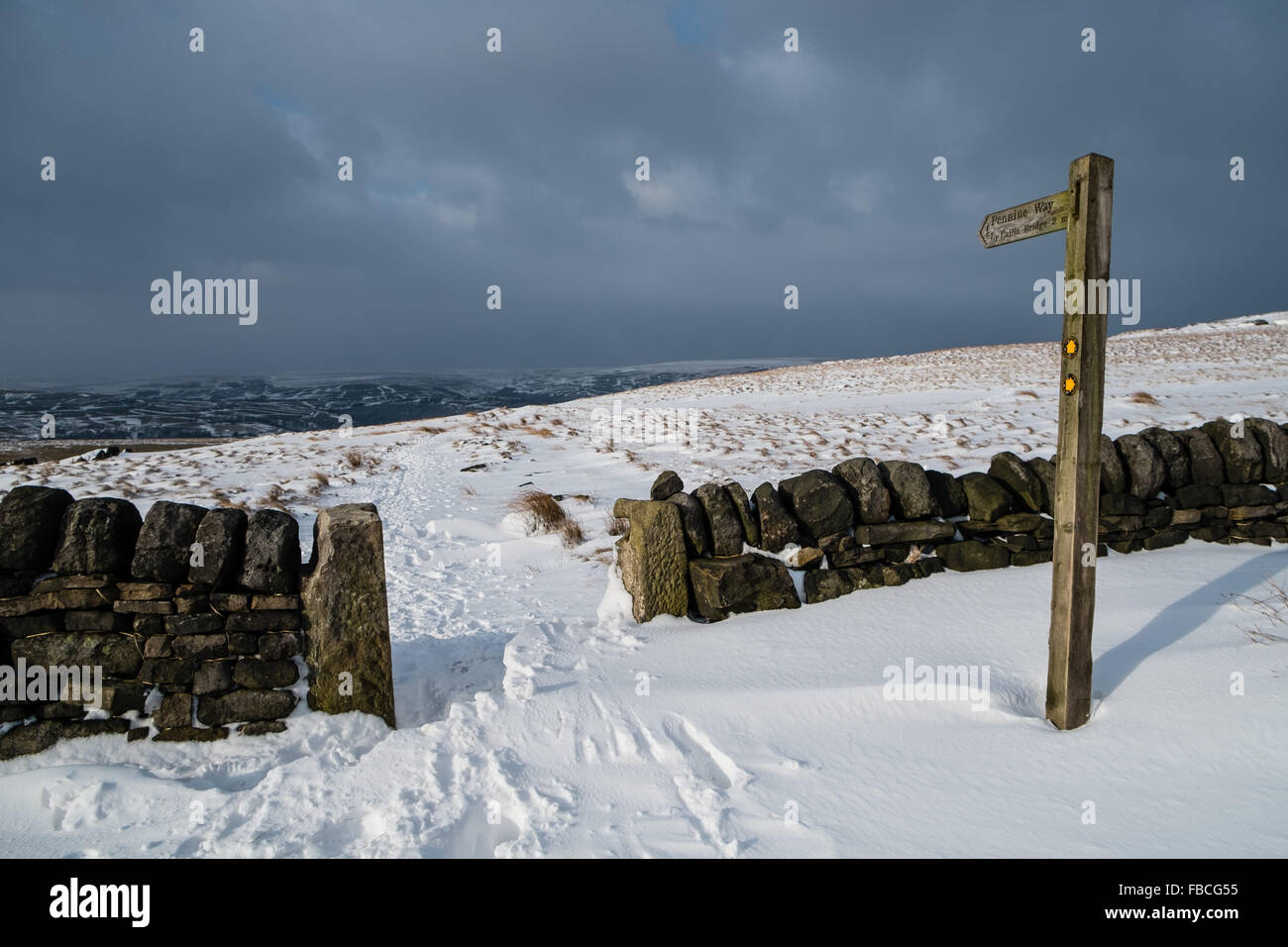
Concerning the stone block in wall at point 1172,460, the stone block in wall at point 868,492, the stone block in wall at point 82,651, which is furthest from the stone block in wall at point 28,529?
the stone block in wall at point 1172,460

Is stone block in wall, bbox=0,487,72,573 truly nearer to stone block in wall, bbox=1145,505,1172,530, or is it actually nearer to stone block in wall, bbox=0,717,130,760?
stone block in wall, bbox=0,717,130,760

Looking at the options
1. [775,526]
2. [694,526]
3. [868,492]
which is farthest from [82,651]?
[868,492]

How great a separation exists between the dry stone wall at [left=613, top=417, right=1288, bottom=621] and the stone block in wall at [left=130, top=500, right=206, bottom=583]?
9.04 feet

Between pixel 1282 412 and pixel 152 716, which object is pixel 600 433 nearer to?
pixel 152 716

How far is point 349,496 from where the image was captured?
1079cm

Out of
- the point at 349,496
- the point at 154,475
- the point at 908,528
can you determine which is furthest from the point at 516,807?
the point at 154,475

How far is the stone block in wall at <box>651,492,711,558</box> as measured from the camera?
4828mm

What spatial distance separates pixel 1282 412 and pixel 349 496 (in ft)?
57.3

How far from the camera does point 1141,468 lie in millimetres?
5410

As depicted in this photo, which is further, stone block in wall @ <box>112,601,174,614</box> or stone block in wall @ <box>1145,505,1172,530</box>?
stone block in wall @ <box>1145,505,1172,530</box>

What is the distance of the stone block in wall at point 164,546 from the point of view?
3.39m

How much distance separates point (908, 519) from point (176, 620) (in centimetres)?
488

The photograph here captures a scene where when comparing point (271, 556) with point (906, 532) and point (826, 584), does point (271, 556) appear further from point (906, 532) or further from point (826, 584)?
point (906, 532)

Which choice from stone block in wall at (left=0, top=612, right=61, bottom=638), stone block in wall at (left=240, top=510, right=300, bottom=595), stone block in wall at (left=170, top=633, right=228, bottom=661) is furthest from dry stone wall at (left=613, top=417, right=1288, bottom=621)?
stone block in wall at (left=0, top=612, right=61, bottom=638)
